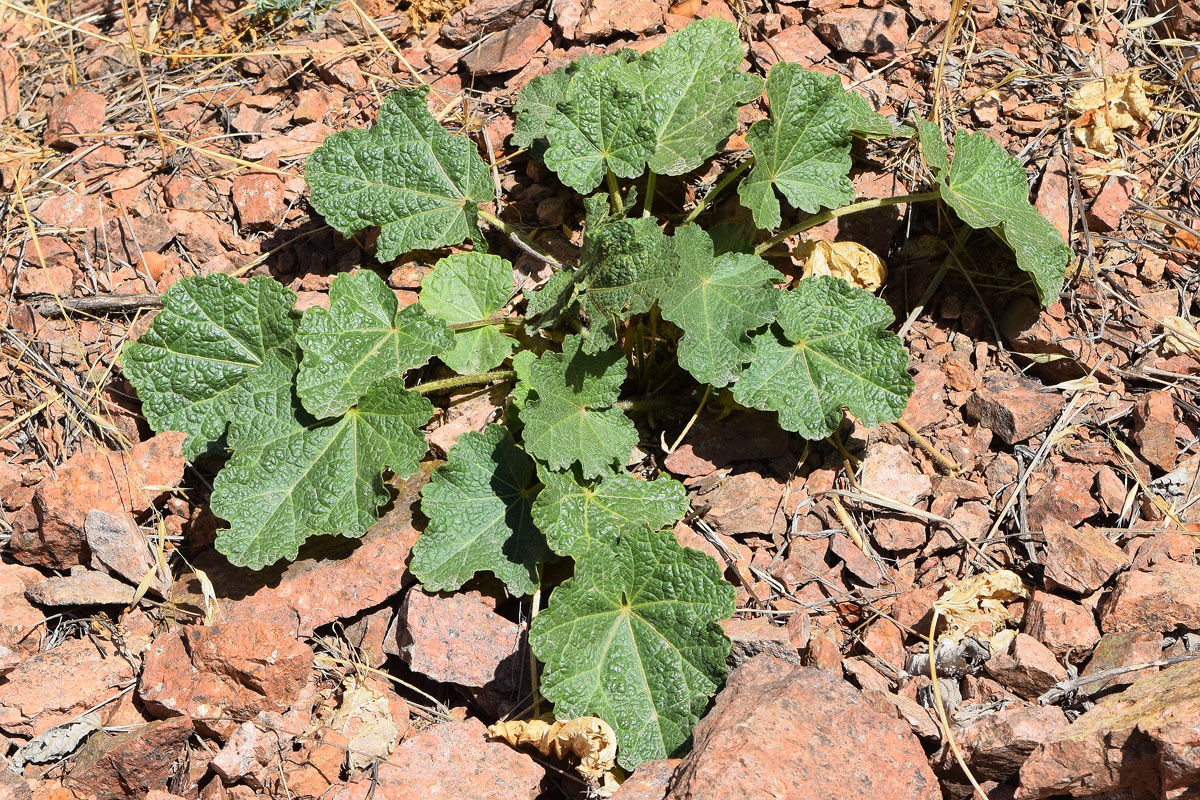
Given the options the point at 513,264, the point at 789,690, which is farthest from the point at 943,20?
the point at 789,690

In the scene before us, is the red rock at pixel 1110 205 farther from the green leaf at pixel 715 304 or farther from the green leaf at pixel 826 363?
the green leaf at pixel 715 304

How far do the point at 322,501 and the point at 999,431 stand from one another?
223 centimetres

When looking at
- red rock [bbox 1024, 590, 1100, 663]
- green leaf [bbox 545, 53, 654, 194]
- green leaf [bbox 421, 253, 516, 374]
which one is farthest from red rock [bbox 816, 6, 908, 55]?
red rock [bbox 1024, 590, 1100, 663]

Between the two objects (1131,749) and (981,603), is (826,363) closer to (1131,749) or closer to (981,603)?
(981,603)

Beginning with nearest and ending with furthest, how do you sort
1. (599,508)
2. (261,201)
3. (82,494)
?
(599,508)
(82,494)
(261,201)

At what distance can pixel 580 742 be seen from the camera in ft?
8.20

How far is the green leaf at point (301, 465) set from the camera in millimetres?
2949

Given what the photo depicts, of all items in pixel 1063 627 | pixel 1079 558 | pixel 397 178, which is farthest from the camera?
pixel 397 178

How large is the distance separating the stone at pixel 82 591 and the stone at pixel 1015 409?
9.40ft

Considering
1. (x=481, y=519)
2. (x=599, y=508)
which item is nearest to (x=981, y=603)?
(x=599, y=508)

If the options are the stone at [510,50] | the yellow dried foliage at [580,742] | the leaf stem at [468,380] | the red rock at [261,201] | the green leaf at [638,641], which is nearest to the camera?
the yellow dried foliage at [580,742]

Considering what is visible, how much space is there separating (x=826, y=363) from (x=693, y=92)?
1.08m

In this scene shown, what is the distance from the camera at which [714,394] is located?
129 inches

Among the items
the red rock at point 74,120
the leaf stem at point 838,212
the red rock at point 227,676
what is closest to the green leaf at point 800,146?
the leaf stem at point 838,212
